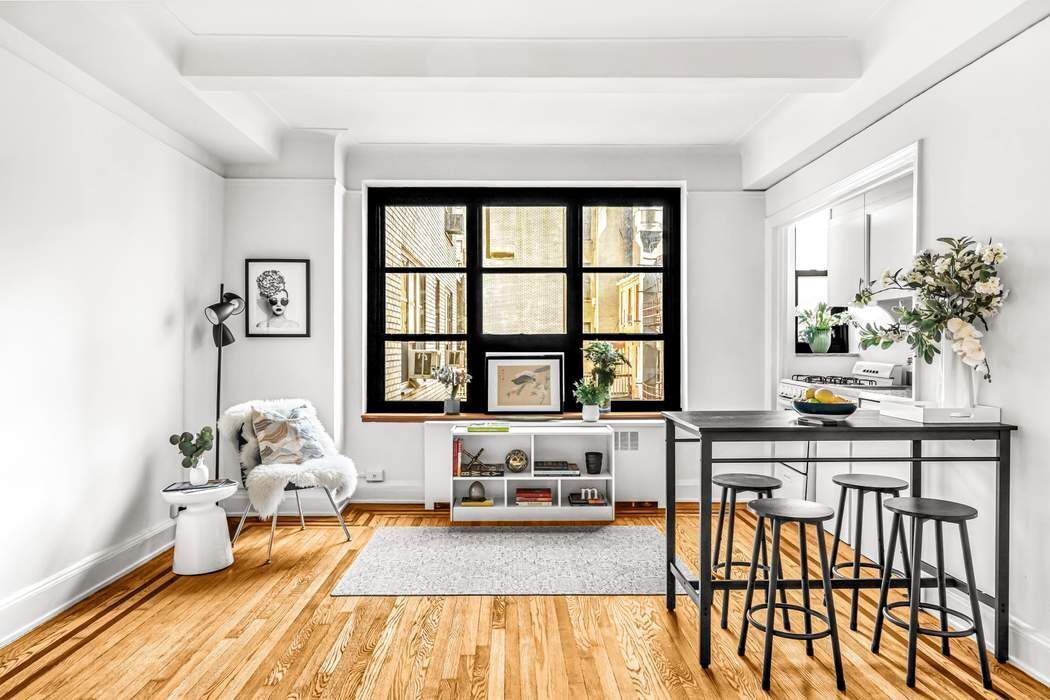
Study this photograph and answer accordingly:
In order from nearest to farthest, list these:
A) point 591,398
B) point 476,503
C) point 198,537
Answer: point 198,537, point 476,503, point 591,398

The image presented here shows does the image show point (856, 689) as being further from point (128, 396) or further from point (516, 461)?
point (128, 396)

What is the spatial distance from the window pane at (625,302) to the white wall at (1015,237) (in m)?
2.50

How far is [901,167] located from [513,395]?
2982 millimetres

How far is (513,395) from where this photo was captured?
17.1 ft

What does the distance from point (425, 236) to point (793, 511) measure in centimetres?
374

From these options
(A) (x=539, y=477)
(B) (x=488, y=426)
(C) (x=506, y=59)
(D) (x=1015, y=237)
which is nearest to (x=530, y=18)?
(C) (x=506, y=59)

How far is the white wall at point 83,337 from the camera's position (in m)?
2.88

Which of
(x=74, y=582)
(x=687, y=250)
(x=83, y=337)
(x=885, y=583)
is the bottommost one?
(x=74, y=582)

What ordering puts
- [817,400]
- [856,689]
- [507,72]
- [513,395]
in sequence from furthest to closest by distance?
[513,395], [507,72], [817,400], [856,689]

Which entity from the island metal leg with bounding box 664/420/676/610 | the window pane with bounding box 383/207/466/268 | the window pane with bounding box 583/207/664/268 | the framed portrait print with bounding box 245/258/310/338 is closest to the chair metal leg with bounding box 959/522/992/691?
the island metal leg with bounding box 664/420/676/610

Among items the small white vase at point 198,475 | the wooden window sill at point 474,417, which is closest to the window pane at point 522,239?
the wooden window sill at point 474,417

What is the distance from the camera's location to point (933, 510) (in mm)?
2479

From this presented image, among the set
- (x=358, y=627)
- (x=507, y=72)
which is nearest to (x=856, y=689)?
(x=358, y=627)

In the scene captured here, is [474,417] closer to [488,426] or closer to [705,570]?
[488,426]
